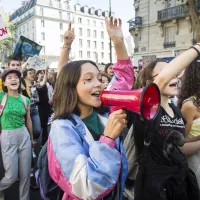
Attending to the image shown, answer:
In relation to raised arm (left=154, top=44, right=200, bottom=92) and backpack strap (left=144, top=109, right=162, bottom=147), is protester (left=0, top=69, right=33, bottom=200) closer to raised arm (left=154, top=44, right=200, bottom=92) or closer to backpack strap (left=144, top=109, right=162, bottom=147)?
backpack strap (left=144, top=109, right=162, bottom=147)

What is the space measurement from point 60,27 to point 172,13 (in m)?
46.6

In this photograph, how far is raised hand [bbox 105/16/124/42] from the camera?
2.02 metres

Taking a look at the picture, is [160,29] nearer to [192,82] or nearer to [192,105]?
[192,82]

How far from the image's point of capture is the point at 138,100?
4.12 ft

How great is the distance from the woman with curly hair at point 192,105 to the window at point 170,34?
80.5ft

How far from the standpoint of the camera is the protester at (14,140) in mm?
3223

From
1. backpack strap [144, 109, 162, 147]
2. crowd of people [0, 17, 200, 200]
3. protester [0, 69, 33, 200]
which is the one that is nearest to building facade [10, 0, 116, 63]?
protester [0, 69, 33, 200]

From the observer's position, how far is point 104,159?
4.18 feet

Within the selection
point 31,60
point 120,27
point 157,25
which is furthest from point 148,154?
point 157,25

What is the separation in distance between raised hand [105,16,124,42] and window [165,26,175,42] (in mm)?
24996

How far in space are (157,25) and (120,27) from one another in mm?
26192

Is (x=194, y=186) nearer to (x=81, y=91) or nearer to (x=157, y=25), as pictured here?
(x=81, y=91)

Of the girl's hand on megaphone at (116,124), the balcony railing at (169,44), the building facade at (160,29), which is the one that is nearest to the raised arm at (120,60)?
the girl's hand on megaphone at (116,124)

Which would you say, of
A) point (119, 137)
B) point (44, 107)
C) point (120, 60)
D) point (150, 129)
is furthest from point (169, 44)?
point (119, 137)
